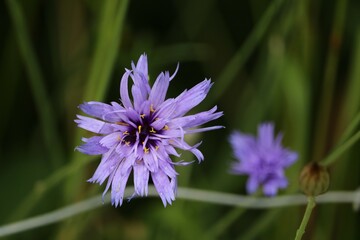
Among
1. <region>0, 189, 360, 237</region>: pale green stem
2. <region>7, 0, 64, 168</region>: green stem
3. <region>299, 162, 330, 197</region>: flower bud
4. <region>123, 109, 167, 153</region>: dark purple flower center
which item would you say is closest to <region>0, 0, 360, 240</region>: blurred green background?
<region>7, 0, 64, 168</region>: green stem

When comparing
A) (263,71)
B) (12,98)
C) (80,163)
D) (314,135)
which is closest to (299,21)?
(263,71)

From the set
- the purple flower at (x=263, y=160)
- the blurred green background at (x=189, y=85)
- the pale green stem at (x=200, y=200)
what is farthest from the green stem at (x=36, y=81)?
the purple flower at (x=263, y=160)

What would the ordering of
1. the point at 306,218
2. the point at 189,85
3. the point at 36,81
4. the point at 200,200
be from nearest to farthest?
the point at 306,218
the point at 200,200
the point at 36,81
the point at 189,85

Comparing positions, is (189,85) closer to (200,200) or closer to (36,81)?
(36,81)

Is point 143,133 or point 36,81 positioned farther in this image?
point 36,81

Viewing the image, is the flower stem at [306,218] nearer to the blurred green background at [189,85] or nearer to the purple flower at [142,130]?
the purple flower at [142,130]

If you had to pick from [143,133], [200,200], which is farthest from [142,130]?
[200,200]

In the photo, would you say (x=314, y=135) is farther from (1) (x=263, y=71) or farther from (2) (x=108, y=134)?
(2) (x=108, y=134)
